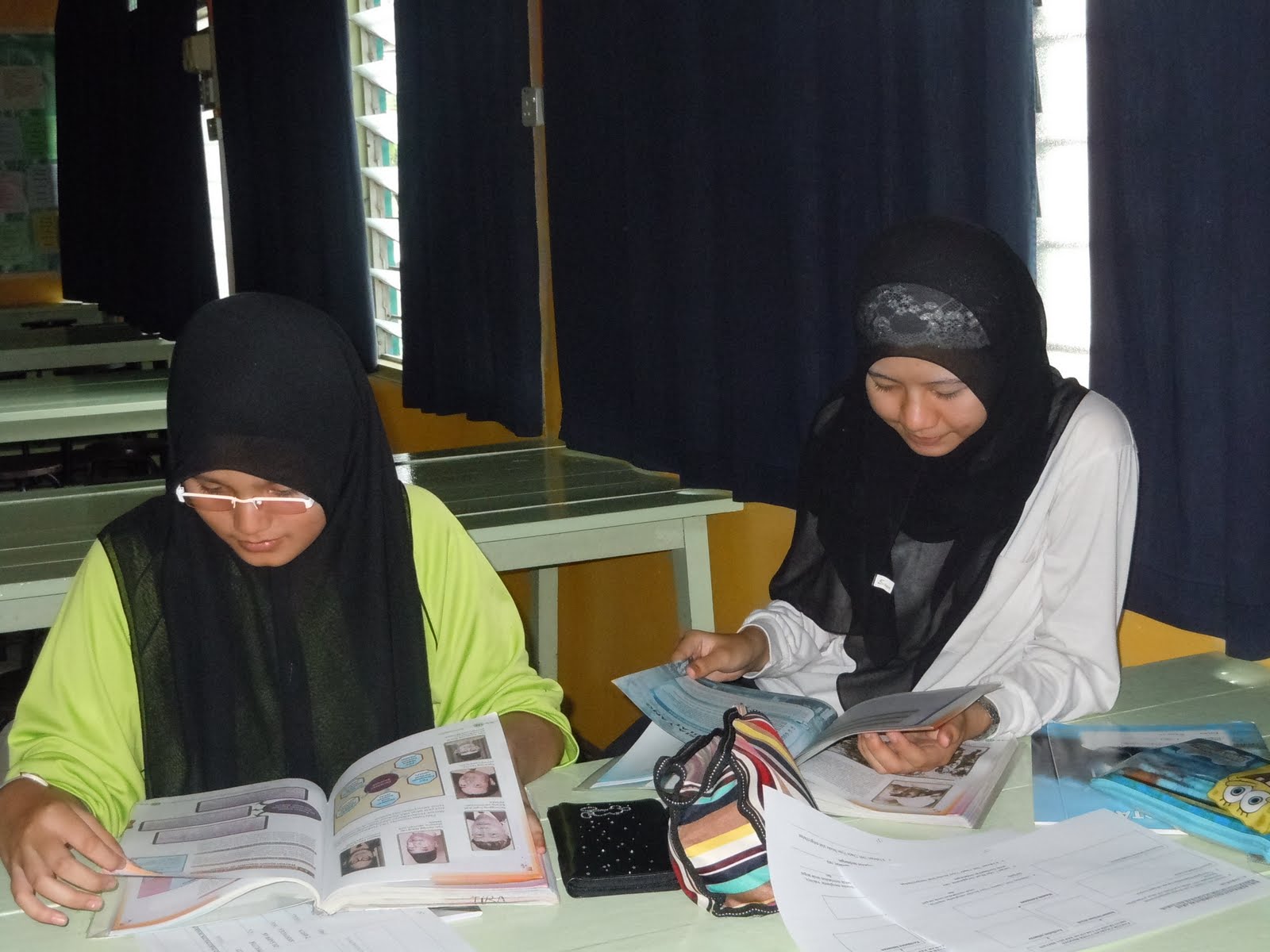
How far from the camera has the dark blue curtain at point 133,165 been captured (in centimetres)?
689

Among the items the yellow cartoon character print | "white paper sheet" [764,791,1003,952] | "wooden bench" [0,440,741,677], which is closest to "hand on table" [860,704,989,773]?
"white paper sheet" [764,791,1003,952]

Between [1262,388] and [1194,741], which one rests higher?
[1262,388]

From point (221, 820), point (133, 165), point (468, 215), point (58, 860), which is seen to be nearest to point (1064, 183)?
point (221, 820)

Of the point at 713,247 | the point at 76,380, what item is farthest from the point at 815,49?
the point at 76,380

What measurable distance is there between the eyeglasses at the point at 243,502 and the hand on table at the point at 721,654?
520mm

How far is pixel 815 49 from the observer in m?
2.31

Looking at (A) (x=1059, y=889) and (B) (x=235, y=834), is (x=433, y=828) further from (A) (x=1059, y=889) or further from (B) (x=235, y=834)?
(A) (x=1059, y=889)

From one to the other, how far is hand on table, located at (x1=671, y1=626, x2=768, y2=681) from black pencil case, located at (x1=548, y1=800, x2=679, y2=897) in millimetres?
374

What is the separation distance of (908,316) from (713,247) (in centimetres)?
101

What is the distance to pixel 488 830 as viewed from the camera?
1.18 metres

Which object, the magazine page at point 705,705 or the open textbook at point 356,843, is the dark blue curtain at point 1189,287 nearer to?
the magazine page at point 705,705

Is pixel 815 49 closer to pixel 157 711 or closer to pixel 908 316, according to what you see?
pixel 908 316

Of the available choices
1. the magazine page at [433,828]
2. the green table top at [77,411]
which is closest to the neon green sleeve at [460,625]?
the magazine page at [433,828]

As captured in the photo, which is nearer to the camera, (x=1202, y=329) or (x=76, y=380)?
(x=1202, y=329)
